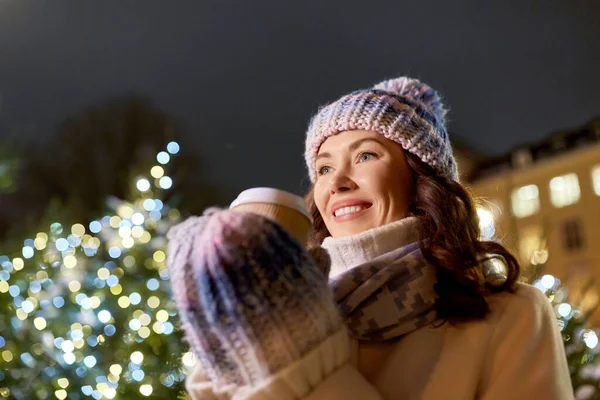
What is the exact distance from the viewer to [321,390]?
960 millimetres

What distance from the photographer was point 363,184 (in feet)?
5.01

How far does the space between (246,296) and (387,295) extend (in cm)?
50

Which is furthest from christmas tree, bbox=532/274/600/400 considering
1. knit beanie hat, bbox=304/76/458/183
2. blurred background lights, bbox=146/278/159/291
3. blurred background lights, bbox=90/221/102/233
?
blurred background lights, bbox=90/221/102/233

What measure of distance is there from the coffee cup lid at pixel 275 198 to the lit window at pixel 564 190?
2020 cm

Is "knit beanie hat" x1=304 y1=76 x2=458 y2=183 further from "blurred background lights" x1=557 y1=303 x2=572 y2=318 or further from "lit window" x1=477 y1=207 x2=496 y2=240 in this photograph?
"blurred background lights" x1=557 y1=303 x2=572 y2=318

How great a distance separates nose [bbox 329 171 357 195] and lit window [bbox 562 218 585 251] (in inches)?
770

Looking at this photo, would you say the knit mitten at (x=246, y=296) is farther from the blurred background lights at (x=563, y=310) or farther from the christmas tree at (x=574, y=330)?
the blurred background lights at (x=563, y=310)

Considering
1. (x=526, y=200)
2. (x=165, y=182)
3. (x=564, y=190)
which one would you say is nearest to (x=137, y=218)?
(x=165, y=182)

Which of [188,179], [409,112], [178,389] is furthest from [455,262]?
[188,179]

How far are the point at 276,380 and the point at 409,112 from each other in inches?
35.8

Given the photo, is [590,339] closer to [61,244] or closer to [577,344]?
[577,344]

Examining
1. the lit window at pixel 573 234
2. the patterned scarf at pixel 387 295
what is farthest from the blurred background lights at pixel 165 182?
the lit window at pixel 573 234

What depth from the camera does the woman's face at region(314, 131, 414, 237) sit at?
1.52 meters

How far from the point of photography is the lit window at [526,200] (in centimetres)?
2050
